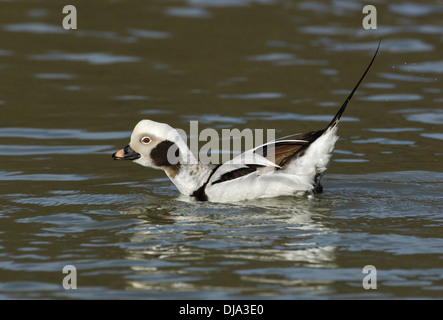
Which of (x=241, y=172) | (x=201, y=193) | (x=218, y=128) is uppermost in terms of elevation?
(x=218, y=128)

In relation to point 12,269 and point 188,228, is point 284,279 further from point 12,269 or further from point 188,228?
point 12,269

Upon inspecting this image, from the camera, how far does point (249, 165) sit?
8.03m

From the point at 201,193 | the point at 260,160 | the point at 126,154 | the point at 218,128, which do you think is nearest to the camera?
the point at 260,160

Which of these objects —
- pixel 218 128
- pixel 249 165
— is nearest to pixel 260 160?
pixel 249 165

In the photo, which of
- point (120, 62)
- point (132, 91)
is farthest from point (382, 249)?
point (120, 62)

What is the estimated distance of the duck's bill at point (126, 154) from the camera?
27.5 feet

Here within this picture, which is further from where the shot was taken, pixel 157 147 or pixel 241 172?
A: pixel 157 147

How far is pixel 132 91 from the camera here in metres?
13.3

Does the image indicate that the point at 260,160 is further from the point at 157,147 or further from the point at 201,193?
the point at 157,147

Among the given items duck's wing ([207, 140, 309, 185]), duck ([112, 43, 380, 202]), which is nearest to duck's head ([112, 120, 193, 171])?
duck ([112, 43, 380, 202])

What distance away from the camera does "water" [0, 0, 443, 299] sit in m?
6.37

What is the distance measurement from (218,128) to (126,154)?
319 centimetres

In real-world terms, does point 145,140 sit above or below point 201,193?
above

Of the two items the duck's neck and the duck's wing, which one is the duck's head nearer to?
the duck's neck
